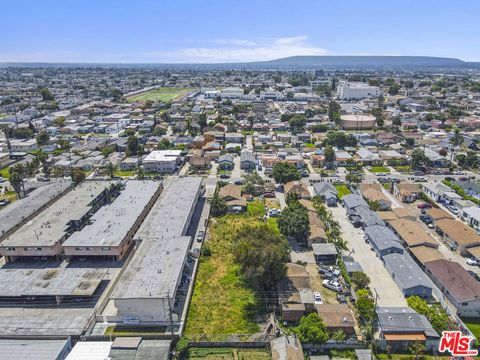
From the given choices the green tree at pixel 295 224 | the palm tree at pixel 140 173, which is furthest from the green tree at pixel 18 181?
the green tree at pixel 295 224

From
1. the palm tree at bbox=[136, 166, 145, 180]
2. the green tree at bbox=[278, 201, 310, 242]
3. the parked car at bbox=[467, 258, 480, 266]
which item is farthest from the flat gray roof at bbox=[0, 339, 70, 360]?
the palm tree at bbox=[136, 166, 145, 180]

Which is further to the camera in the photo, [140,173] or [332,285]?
[140,173]

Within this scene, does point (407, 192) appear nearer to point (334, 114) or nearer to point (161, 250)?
point (161, 250)

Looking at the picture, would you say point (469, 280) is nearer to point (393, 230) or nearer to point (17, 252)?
point (393, 230)

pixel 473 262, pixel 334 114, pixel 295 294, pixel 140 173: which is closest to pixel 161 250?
pixel 295 294

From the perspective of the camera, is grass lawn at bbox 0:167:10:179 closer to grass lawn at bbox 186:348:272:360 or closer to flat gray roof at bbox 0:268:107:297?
flat gray roof at bbox 0:268:107:297
